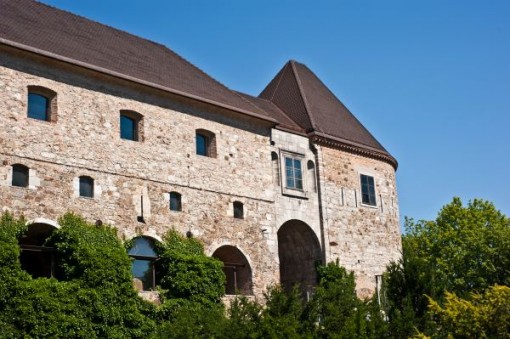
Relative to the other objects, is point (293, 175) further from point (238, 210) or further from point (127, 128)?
point (127, 128)

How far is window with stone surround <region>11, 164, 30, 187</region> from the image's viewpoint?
2194cm

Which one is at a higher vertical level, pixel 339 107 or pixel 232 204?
pixel 339 107

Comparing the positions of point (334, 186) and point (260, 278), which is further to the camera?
point (334, 186)

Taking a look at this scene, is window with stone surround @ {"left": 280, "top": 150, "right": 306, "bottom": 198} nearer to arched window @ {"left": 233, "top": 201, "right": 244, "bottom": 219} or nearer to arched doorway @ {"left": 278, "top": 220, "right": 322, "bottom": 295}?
arched doorway @ {"left": 278, "top": 220, "right": 322, "bottom": 295}

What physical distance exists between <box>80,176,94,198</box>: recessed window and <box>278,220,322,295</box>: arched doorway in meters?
9.49

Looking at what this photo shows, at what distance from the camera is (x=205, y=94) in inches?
1113

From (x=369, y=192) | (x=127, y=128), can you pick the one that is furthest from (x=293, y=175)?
(x=127, y=128)

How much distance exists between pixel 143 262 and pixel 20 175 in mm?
4920

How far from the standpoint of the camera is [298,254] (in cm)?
3122

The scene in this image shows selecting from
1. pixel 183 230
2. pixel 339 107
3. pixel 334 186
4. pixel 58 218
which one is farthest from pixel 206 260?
pixel 339 107

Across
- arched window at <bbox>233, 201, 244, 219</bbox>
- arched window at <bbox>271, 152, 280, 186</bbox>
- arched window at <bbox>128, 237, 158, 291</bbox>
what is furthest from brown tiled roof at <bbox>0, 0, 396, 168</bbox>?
arched window at <bbox>128, 237, 158, 291</bbox>

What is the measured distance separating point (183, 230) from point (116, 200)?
2.80 meters

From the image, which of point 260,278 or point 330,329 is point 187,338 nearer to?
point 330,329

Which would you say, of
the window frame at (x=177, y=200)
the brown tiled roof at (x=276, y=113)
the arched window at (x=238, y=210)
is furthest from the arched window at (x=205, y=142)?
the brown tiled roof at (x=276, y=113)
